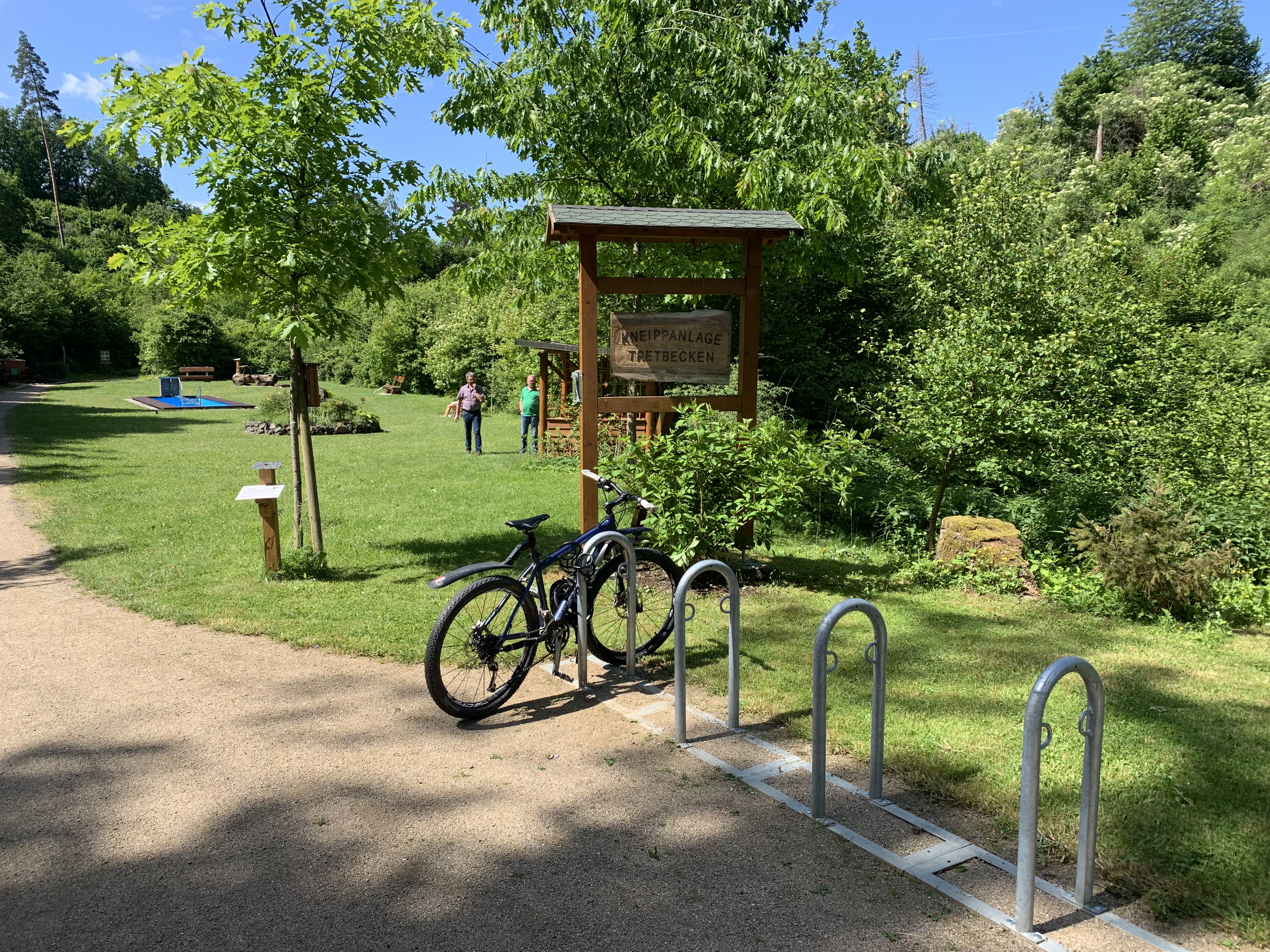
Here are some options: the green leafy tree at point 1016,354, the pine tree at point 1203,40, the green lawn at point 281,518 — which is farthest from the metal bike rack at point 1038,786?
the pine tree at point 1203,40

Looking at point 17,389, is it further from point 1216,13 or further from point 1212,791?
point 1216,13

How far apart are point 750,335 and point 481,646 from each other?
13.5 feet

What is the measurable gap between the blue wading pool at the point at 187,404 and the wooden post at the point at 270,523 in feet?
74.9

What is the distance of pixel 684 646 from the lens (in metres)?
4.07

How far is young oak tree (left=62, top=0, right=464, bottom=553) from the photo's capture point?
6.53m

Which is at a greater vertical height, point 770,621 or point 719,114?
point 719,114

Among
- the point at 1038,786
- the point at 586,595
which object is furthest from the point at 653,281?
the point at 1038,786

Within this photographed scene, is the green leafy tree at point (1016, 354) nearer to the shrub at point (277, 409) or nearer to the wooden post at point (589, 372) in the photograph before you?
the wooden post at point (589, 372)

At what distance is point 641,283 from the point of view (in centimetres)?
702

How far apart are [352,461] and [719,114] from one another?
356 inches

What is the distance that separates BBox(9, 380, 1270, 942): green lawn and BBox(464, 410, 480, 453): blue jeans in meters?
3.32

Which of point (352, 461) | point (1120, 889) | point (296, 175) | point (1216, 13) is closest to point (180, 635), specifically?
point (296, 175)

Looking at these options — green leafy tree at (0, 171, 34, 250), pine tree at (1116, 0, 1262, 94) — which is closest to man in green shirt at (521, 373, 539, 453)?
pine tree at (1116, 0, 1262, 94)

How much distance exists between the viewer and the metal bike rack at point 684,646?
4070 mm
